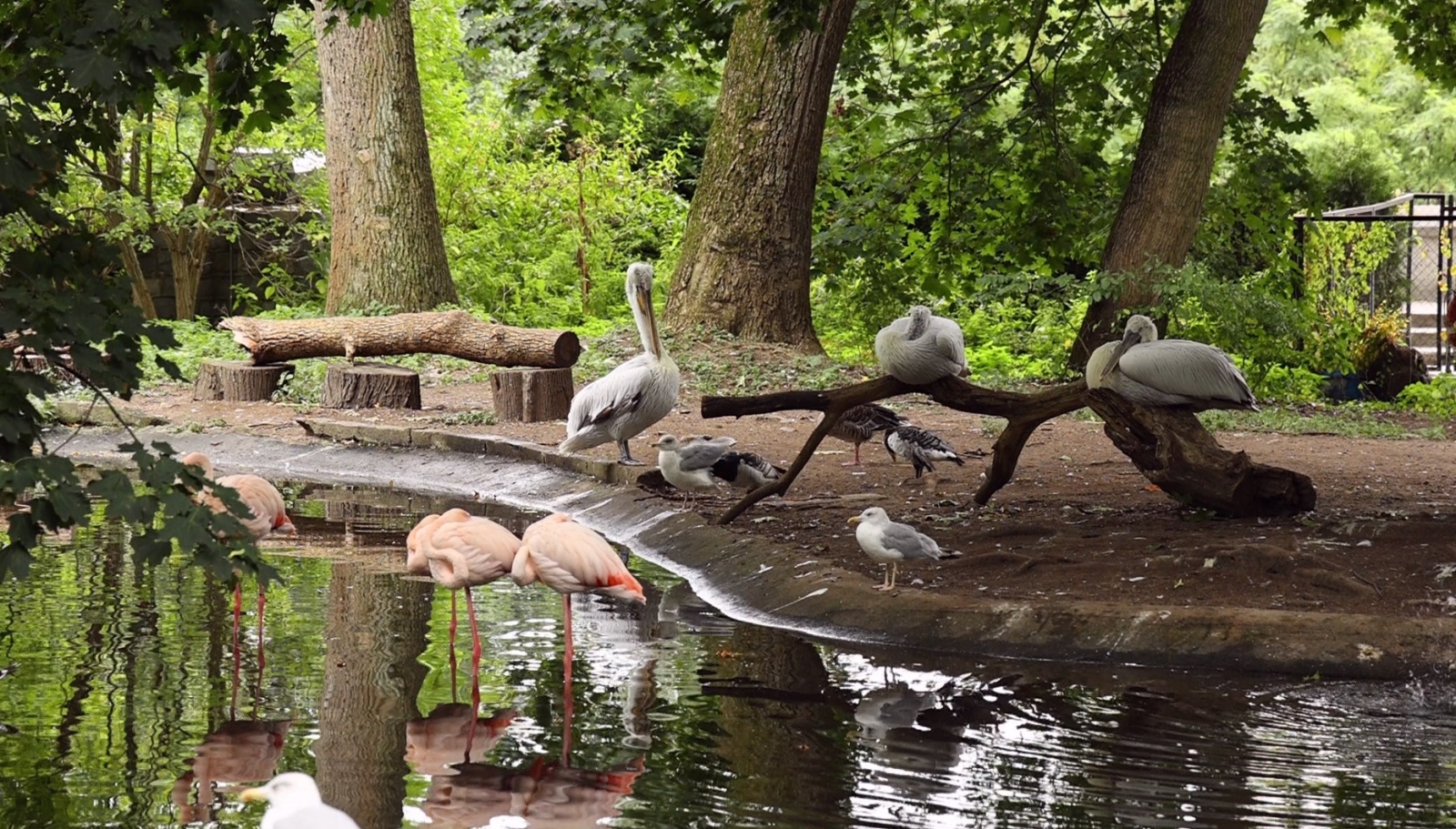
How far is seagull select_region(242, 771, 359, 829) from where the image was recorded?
3281 millimetres

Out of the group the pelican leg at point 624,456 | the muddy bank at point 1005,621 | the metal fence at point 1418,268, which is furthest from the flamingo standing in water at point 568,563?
the metal fence at point 1418,268

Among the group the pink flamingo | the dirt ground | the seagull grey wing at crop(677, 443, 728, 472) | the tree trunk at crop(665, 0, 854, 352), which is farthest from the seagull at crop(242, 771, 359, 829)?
the tree trunk at crop(665, 0, 854, 352)

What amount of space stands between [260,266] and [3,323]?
21.4 meters

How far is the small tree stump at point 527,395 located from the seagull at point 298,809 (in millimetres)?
10423

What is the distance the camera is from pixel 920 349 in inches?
363

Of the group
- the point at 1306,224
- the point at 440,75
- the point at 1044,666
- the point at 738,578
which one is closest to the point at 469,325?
the point at 738,578

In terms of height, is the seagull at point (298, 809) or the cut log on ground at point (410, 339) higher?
the cut log on ground at point (410, 339)

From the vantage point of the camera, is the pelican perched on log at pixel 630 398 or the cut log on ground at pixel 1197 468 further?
the pelican perched on log at pixel 630 398

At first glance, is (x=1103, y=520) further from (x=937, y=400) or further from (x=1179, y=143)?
(x=1179, y=143)

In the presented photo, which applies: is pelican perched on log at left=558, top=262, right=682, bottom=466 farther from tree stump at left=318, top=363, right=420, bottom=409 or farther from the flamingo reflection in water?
the flamingo reflection in water

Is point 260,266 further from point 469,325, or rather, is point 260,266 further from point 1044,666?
point 1044,666

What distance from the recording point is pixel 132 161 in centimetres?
2244

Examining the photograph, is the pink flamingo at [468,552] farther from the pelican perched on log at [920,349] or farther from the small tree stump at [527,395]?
the small tree stump at [527,395]

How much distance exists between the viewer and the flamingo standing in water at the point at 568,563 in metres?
6.66
